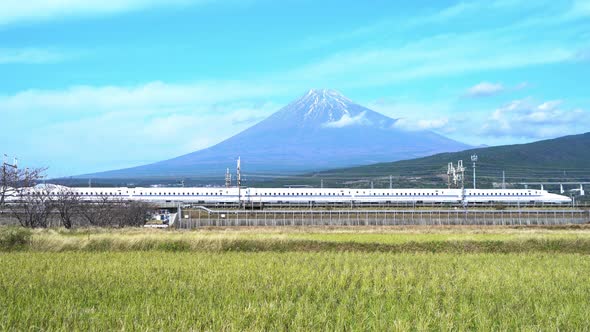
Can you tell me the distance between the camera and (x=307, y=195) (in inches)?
2849

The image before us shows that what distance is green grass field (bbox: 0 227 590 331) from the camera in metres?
9.48

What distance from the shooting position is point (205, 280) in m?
13.1

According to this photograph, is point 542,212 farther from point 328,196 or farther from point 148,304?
point 148,304

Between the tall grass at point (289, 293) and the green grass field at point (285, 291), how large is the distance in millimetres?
27

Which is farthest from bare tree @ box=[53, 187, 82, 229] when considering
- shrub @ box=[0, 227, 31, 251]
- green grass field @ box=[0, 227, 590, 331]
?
green grass field @ box=[0, 227, 590, 331]

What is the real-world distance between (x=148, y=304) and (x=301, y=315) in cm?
261

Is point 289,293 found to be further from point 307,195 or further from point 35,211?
point 307,195

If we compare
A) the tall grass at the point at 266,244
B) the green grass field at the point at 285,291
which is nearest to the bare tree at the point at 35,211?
the tall grass at the point at 266,244

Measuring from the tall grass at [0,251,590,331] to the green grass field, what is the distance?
3 cm

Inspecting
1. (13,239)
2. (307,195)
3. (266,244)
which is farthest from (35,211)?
(307,195)

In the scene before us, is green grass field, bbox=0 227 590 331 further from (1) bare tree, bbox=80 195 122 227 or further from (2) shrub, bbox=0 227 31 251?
(1) bare tree, bbox=80 195 122 227

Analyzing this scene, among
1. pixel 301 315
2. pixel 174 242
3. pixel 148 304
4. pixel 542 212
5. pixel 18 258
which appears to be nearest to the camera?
pixel 301 315

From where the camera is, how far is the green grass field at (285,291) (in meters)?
9.48

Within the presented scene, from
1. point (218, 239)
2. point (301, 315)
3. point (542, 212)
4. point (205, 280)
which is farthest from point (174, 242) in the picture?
point (542, 212)
